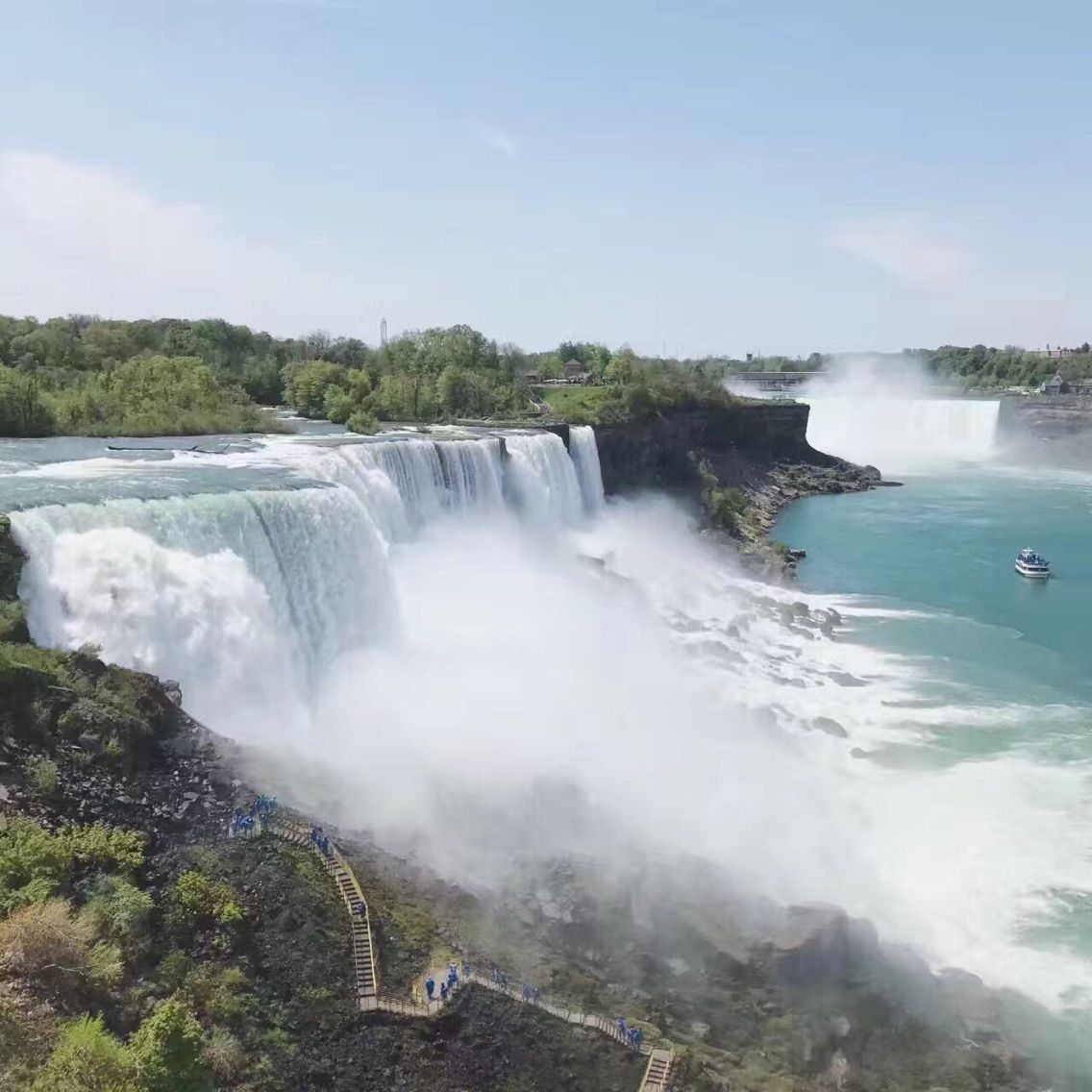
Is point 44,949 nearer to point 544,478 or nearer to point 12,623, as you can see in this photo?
point 12,623

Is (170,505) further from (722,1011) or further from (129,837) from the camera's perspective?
(722,1011)

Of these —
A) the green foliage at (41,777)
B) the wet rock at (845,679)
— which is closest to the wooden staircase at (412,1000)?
the green foliage at (41,777)

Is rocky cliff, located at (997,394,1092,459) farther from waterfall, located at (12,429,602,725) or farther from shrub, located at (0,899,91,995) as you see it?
shrub, located at (0,899,91,995)

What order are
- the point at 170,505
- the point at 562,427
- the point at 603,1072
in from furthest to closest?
1. the point at 562,427
2. the point at 170,505
3. the point at 603,1072

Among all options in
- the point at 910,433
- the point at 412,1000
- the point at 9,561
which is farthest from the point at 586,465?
the point at 910,433

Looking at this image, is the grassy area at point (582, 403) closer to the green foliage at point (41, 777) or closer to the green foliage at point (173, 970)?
the green foliage at point (41, 777)

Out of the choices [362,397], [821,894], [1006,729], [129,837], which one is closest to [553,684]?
[821,894]

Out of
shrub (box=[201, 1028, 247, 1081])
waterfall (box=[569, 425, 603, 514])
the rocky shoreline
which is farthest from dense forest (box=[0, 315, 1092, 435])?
shrub (box=[201, 1028, 247, 1081])
